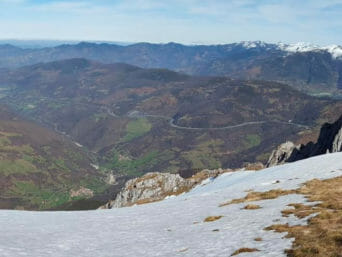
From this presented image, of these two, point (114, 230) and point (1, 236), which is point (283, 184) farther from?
point (1, 236)

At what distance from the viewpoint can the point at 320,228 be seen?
2761 cm

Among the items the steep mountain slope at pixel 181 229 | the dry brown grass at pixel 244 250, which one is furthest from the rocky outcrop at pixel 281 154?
the dry brown grass at pixel 244 250

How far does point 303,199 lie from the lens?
40.8 meters

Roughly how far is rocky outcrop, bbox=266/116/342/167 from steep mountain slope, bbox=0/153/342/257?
260 ft

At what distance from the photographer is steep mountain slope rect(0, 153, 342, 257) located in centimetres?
2714

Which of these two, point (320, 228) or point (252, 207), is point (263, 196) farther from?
point (320, 228)

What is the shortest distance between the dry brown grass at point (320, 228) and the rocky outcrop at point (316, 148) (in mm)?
87262

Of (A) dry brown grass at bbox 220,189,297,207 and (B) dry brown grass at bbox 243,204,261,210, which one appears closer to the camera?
(B) dry brown grass at bbox 243,204,261,210

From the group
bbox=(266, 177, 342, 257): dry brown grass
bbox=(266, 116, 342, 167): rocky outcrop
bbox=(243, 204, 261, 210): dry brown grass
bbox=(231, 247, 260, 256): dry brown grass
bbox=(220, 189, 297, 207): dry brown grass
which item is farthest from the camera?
bbox=(266, 116, 342, 167): rocky outcrop

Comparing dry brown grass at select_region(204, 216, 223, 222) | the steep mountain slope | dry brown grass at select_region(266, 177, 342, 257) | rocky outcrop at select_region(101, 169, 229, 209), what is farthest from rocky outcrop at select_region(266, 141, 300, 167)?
dry brown grass at select_region(204, 216, 223, 222)

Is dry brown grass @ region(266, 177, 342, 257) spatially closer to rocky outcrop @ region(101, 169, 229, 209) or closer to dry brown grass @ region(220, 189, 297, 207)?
dry brown grass @ region(220, 189, 297, 207)

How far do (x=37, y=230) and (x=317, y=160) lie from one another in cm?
5288

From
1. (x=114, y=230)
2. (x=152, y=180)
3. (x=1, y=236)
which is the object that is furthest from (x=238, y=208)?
(x=152, y=180)

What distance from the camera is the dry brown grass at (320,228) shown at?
22.9 meters
